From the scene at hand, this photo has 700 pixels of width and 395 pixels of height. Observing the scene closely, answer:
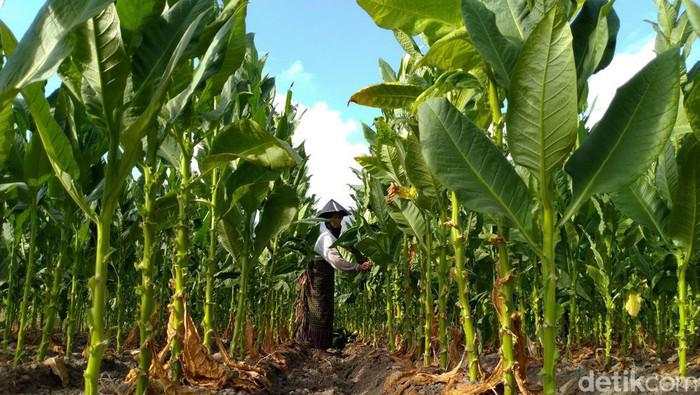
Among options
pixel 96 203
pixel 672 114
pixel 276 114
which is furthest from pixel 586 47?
pixel 276 114

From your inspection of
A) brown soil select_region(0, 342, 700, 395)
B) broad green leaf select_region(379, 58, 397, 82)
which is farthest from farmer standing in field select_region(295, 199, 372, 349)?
broad green leaf select_region(379, 58, 397, 82)

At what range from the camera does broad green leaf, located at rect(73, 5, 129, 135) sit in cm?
180

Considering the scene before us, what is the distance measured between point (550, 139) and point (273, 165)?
3.83ft

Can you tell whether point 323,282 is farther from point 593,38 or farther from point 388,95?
point 593,38

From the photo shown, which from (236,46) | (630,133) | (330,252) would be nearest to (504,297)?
(630,133)

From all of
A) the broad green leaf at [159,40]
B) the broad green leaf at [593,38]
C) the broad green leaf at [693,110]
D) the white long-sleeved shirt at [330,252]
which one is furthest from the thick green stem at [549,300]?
the white long-sleeved shirt at [330,252]

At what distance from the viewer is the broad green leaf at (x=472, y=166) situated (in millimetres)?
1804

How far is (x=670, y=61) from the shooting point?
5.32ft

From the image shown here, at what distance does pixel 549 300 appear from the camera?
5.68 ft

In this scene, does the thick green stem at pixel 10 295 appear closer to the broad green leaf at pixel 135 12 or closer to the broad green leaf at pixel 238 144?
the broad green leaf at pixel 238 144

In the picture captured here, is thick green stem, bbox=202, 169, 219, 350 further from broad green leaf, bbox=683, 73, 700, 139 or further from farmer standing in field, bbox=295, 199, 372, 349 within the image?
farmer standing in field, bbox=295, 199, 372, 349

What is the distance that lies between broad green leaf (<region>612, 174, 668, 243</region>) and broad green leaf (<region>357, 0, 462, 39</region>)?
126cm

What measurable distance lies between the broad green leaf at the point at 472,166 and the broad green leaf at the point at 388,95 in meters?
0.49

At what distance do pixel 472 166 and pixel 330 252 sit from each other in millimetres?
4499
